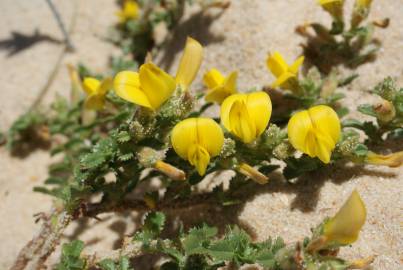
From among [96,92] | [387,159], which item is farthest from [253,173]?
[96,92]

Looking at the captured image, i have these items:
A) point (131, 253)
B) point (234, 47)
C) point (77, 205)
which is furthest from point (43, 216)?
point (234, 47)

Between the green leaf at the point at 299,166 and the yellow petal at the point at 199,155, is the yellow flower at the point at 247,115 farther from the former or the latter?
the green leaf at the point at 299,166

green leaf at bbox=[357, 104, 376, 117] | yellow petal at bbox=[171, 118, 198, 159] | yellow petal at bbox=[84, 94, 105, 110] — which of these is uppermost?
yellow petal at bbox=[171, 118, 198, 159]

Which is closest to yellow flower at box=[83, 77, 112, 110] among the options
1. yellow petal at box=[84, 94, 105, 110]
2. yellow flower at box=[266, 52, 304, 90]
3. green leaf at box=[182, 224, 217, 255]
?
yellow petal at box=[84, 94, 105, 110]

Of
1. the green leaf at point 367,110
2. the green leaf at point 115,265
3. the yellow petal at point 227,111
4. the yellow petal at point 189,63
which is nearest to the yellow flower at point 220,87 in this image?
the yellow petal at point 189,63

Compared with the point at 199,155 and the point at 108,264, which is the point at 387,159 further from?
the point at 108,264

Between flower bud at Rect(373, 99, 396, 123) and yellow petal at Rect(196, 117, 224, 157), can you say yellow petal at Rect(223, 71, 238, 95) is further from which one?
flower bud at Rect(373, 99, 396, 123)

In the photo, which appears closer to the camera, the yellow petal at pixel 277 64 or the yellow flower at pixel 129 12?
the yellow petal at pixel 277 64
